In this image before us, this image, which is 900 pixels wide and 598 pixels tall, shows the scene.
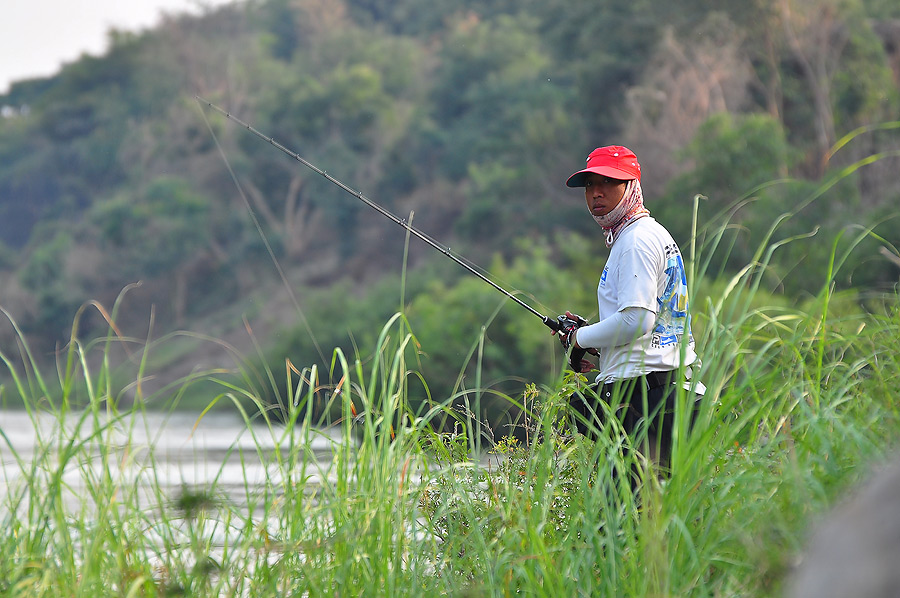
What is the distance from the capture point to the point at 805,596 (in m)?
1.20

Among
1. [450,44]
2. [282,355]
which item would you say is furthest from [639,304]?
[450,44]

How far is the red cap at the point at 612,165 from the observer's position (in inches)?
113

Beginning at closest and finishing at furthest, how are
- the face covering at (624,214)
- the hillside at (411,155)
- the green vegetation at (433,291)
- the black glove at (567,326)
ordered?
the green vegetation at (433,291)
the face covering at (624,214)
the black glove at (567,326)
the hillside at (411,155)

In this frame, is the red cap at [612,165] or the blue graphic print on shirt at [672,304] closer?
the blue graphic print on shirt at [672,304]

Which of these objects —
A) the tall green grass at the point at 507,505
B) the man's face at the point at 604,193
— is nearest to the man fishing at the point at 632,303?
the man's face at the point at 604,193

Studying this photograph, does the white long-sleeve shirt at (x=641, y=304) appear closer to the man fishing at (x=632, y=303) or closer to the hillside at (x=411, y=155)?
the man fishing at (x=632, y=303)

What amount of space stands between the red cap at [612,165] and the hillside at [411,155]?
908cm

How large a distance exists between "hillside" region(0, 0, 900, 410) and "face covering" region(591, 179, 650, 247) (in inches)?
359

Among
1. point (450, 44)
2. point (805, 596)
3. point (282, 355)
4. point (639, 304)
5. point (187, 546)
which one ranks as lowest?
point (282, 355)

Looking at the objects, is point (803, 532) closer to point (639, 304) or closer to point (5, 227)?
point (639, 304)

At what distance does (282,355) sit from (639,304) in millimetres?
22420

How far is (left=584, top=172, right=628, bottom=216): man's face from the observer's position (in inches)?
113

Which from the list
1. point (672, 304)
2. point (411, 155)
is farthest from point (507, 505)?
point (411, 155)

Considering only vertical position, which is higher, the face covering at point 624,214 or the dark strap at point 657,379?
the face covering at point 624,214
